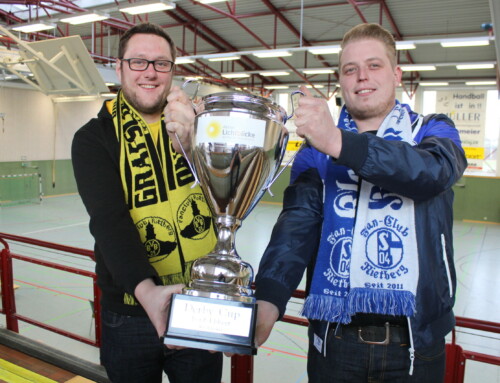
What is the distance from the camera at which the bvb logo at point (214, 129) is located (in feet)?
3.36

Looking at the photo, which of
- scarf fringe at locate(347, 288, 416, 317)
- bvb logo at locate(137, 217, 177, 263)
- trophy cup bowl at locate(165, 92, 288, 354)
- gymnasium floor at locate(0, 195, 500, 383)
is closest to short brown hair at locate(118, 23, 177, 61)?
trophy cup bowl at locate(165, 92, 288, 354)

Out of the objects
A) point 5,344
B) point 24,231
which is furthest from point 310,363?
point 24,231

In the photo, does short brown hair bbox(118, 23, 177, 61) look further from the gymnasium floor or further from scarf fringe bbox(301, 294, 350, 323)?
the gymnasium floor

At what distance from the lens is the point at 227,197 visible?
1.09 meters

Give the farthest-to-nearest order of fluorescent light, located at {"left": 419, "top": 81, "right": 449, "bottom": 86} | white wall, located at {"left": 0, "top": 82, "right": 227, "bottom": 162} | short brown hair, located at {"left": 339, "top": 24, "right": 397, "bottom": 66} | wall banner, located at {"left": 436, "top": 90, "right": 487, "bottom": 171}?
wall banner, located at {"left": 436, "top": 90, "right": 487, "bottom": 171} < fluorescent light, located at {"left": 419, "top": 81, "right": 449, "bottom": 86} < white wall, located at {"left": 0, "top": 82, "right": 227, "bottom": 162} < short brown hair, located at {"left": 339, "top": 24, "right": 397, "bottom": 66}

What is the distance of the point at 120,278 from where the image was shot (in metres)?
1.17

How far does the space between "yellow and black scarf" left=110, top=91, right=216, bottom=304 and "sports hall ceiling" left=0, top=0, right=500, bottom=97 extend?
345 inches

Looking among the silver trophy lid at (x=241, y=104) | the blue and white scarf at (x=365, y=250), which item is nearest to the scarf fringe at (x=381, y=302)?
the blue and white scarf at (x=365, y=250)

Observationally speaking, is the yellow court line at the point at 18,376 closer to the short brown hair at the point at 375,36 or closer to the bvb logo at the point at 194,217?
the bvb logo at the point at 194,217

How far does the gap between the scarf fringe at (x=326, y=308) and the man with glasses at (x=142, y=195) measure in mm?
416

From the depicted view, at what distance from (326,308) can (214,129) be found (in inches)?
22.7

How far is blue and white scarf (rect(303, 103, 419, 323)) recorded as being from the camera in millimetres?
1160

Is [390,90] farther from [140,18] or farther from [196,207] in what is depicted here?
[140,18]

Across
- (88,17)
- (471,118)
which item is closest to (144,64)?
(88,17)
